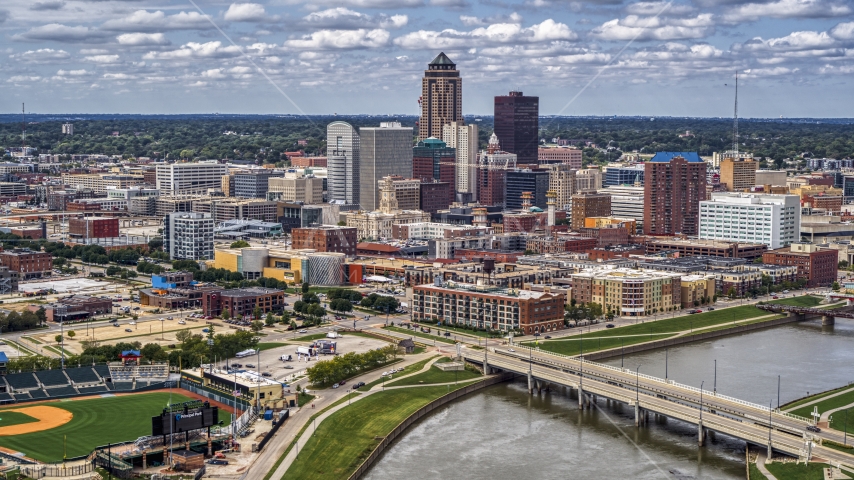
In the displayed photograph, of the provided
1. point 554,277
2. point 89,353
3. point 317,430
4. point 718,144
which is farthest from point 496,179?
point 718,144

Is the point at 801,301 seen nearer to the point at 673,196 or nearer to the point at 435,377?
the point at 673,196

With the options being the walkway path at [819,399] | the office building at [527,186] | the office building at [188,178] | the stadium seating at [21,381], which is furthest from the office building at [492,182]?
the stadium seating at [21,381]

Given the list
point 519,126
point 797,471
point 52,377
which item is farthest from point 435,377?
point 519,126

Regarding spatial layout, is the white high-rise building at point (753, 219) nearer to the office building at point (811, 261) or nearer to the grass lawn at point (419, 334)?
the office building at point (811, 261)

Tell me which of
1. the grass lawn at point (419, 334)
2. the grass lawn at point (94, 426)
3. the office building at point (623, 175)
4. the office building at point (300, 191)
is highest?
the office building at point (623, 175)

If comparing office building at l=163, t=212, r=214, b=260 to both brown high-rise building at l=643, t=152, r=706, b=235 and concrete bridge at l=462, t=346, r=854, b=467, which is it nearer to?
brown high-rise building at l=643, t=152, r=706, b=235

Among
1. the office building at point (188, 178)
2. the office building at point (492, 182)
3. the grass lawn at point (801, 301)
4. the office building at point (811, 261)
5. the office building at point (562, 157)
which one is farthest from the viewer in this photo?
the office building at point (562, 157)
